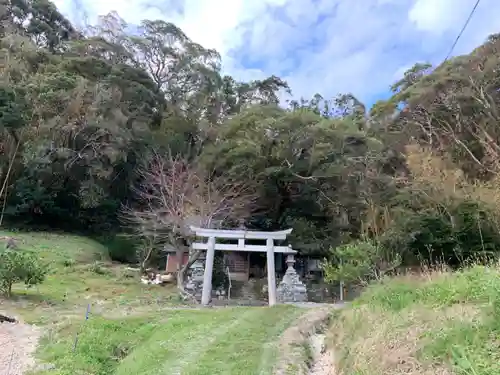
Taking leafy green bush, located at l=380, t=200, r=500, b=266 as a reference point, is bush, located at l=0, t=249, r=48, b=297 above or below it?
below

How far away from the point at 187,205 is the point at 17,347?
826 cm

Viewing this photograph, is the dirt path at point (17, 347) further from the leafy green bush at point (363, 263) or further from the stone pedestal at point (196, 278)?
the leafy green bush at point (363, 263)

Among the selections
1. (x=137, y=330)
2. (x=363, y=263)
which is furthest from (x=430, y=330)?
(x=363, y=263)

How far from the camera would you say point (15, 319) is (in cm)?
876

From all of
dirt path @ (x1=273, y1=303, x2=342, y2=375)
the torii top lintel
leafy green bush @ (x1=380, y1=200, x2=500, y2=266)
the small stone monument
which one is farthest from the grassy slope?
the small stone monument

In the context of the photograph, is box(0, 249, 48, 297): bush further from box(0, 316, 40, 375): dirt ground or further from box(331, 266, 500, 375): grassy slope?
box(331, 266, 500, 375): grassy slope

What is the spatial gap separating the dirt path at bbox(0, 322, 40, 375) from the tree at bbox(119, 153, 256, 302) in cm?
541

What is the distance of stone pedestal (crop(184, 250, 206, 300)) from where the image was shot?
13.9 metres

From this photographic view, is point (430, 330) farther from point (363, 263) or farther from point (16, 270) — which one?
point (16, 270)

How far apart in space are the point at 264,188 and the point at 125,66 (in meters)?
11.0

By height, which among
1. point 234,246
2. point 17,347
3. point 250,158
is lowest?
point 17,347

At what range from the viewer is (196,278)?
14273mm

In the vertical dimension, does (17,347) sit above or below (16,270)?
below

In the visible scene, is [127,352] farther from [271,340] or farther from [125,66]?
[125,66]
